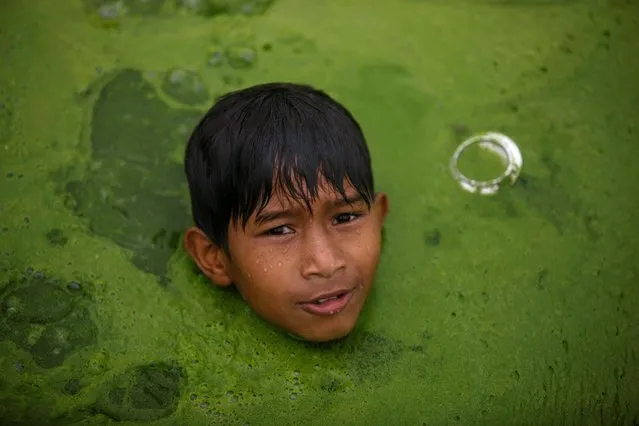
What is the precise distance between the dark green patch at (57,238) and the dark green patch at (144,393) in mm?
403

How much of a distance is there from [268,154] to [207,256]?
0.35 metres

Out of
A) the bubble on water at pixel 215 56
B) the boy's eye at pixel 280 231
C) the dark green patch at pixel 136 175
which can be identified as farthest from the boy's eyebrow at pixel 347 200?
the bubble on water at pixel 215 56

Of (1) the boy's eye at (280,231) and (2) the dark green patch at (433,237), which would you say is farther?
(2) the dark green patch at (433,237)

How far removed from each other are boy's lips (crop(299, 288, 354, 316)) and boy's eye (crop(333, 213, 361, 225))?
15 cm

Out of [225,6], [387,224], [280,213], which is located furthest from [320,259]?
[225,6]

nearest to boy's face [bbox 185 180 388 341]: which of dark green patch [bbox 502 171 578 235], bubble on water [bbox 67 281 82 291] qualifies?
bubble on water [bbox 67 281 82 291]

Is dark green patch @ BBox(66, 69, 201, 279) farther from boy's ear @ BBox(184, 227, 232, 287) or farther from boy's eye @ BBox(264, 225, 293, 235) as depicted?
boy's eye @ BBox(264, 225, 293, 235)

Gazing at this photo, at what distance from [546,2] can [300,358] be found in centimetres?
137

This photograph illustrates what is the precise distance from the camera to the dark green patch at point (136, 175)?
2.22 metres

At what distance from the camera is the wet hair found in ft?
6.14

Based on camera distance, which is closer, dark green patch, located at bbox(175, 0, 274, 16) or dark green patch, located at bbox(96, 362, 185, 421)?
dark green patch, located at bbox(96, 362, 185, 421)

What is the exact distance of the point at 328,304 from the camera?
6.41 feet

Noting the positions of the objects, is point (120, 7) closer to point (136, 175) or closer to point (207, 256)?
point (136, 175)

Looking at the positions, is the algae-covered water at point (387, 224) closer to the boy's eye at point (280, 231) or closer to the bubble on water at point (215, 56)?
the bubble on water at point (215, 56)
